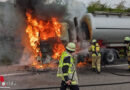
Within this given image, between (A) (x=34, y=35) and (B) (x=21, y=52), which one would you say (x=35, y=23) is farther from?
(B) (x=21, y=52)

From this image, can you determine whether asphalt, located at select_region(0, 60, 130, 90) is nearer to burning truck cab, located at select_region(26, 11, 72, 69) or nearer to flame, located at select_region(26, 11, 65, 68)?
burning truck cab, located at select_region(26, 11, 72, 69)

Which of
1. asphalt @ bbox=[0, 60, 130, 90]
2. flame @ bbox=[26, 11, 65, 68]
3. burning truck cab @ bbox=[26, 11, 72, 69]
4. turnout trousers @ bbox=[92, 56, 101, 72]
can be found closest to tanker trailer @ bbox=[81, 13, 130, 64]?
turnout trousers @ bbox=[92, 56, 101, 72]

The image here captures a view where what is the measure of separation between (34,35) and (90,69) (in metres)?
3.40

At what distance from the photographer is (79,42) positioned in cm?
1048

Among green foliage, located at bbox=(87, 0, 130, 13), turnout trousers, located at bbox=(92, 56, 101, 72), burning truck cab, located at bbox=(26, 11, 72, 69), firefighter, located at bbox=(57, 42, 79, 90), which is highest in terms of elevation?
green foliage, located at bbox=(87, 0, 130, 13)

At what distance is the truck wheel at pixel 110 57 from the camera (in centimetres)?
1020

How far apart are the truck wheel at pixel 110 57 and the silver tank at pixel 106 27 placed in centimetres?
82

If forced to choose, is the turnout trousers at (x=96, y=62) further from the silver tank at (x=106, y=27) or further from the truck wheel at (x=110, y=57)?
the silver tank at (x=106, y=27)

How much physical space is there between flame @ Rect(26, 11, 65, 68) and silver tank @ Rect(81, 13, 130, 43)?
1.93 metres

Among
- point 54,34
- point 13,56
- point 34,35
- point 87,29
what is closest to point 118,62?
point 87,29

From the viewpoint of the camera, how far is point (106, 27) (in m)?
10.4

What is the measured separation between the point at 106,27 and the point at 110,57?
1730 millimetres

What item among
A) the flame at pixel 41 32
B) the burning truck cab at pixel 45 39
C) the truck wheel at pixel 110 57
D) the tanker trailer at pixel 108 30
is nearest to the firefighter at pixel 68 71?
the burning truck cab at pixel 45 39

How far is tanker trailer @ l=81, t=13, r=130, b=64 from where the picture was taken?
10242 mm
